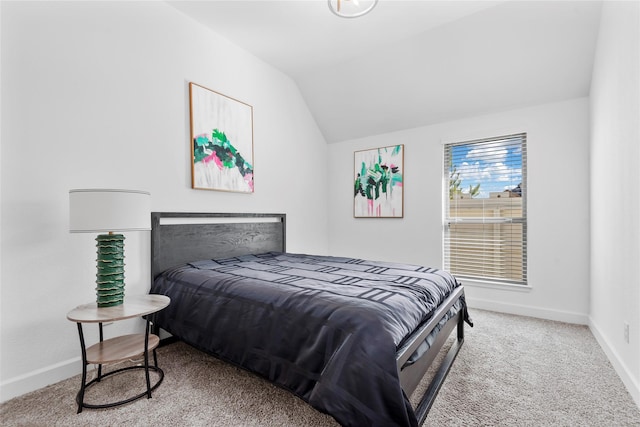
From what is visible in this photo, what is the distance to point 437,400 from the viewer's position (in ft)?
5.75

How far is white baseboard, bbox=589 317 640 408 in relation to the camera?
1749 mm

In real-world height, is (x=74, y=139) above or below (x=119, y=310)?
above

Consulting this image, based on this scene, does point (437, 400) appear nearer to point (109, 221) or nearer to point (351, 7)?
point (109, 221)

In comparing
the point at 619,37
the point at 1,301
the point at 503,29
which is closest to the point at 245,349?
the point at 1,301

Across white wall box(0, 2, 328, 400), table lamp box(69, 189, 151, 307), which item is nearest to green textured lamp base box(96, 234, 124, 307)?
table lamp box(69, 189, 151, 307)

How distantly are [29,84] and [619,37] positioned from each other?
3761mm

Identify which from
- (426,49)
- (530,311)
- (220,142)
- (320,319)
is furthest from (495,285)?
(220,142)

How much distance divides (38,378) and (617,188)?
155 inches

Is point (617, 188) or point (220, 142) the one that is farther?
point (220, 142)

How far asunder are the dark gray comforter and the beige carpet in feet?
0.59

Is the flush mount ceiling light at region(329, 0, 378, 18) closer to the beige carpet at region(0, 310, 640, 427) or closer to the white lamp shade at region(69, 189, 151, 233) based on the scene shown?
the white lamp shade at region(69, 189, 151, 233)

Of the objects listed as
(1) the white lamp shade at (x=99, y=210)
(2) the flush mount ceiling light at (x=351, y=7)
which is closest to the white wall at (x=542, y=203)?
(2) the flush mount ceiling light at (x=351, y=7)

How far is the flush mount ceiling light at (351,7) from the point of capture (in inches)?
89.0

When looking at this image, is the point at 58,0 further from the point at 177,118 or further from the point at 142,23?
the point at 177,118
